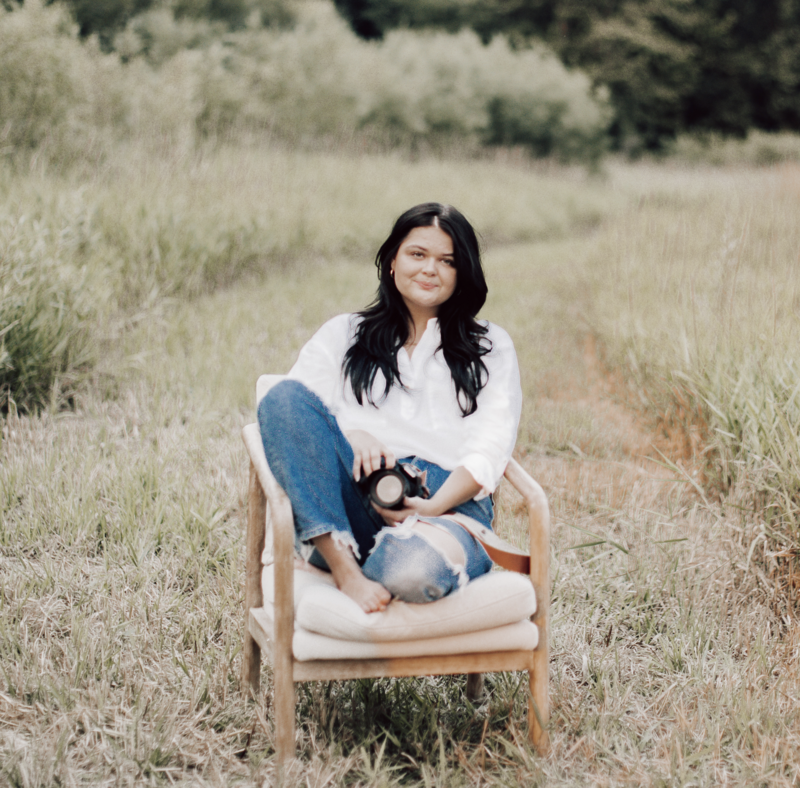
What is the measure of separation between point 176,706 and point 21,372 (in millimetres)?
2501

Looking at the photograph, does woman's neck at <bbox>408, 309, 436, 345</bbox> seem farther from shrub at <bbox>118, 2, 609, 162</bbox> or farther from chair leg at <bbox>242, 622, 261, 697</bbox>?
shrub at <bbox>118, 2, 609, 162</bbox>

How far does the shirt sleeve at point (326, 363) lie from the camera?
2223 millimetres

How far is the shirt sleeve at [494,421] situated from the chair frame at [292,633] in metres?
0.07

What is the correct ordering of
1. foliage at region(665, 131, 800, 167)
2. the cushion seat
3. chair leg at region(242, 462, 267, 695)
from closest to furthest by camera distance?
the cushion seat, chair leg at region(242, 462, 267, 695), foliage at region(665, 131, 800, 167)

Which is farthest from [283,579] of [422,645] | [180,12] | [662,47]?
[662,47]

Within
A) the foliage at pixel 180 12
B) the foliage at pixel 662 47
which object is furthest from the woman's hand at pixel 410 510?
the foliage at pixel 662 47

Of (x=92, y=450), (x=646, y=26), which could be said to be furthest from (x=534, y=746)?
(x=646, y=26)

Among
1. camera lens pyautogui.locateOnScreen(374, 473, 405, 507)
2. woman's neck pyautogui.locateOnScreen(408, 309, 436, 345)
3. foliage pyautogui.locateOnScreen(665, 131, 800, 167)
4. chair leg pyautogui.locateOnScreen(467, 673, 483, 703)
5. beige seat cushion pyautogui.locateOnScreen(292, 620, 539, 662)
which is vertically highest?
foliage pyautogui.locateOnScreen(665, 131, 800, 167)

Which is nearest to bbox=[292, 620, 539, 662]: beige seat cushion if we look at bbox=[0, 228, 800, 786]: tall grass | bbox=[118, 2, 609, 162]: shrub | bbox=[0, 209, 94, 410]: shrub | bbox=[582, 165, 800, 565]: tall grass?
bbox=[0, 228, 800, 786]: tall grass

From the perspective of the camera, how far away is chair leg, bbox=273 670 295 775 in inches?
70.7

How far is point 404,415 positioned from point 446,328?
→ 0.92 feet

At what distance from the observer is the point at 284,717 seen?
1828 mm

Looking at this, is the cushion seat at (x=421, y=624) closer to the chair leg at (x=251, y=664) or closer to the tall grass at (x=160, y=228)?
the chair leg at (x=251, y=664)

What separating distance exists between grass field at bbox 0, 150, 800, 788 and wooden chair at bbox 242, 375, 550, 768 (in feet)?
0.51
